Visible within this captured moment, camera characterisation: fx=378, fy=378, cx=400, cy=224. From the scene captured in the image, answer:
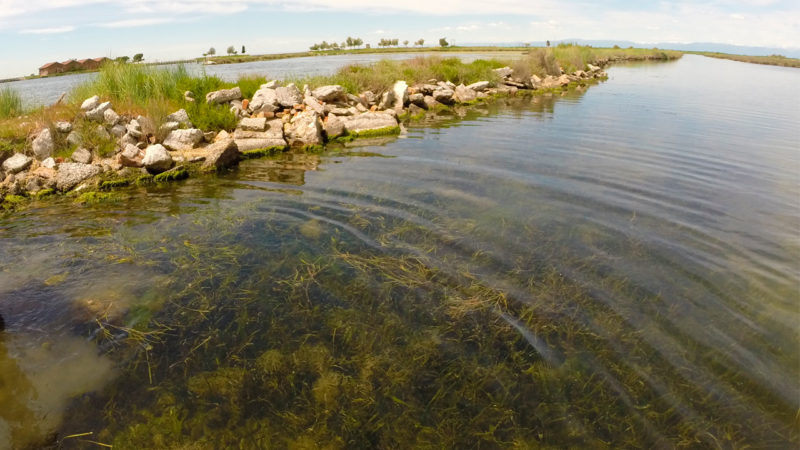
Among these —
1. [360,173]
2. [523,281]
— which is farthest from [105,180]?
[523,281]

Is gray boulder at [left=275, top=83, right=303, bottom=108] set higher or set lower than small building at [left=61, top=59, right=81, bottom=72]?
lower

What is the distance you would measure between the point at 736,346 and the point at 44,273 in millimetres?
10480

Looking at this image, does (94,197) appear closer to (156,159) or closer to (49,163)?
(156,159)

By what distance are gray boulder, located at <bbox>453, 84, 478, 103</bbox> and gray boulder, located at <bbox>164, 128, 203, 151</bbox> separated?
17.0 meters

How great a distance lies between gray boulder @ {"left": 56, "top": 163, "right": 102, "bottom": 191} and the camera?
35.5 ft

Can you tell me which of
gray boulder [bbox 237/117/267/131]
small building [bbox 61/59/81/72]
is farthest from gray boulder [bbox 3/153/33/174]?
small building [bbox 61/59/81/72]

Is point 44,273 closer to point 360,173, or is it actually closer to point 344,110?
point 360,173

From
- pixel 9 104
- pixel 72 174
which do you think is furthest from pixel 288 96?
pixel 9 104

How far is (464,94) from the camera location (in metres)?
25.5

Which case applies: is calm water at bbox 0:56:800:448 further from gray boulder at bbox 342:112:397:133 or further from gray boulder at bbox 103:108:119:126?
gray boulder at bbox 342:112:397:133

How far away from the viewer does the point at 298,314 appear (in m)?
5.40

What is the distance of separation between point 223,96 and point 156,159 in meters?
6.36

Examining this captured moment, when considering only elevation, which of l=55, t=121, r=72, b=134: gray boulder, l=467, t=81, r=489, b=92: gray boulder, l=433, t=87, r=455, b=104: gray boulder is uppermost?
l=467, t=81, r=489, b=92: gray boulder

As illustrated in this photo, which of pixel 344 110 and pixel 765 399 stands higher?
pixel 344 110
